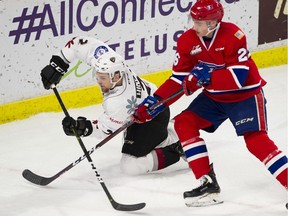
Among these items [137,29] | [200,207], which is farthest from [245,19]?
[200,207]

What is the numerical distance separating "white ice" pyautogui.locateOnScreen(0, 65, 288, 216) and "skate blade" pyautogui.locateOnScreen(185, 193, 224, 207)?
20 mm

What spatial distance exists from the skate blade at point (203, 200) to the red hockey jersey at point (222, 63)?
440mm

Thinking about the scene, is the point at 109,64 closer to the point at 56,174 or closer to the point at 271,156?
the point at 56,174

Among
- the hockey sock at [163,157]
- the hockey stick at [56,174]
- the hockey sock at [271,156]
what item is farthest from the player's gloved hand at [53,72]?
the hockey sock at [271,156]

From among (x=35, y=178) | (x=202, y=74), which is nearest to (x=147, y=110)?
(x=202, y=74)

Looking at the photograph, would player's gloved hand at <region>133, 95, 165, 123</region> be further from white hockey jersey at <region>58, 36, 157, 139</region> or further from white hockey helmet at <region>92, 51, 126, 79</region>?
white hockey helmet at <region>92, 51, 126, 79</region>

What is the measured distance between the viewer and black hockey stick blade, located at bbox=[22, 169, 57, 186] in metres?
4.30

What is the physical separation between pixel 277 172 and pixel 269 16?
Result: 7.91 ft

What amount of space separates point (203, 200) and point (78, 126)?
678mm

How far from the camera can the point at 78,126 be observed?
411 cm

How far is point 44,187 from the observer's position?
4297mm

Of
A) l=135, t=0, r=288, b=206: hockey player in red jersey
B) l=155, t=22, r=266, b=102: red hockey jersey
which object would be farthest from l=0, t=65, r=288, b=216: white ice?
l=155, t=22, r=266, b=102: red hockey jersey

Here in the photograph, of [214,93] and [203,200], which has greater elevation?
[214,93]

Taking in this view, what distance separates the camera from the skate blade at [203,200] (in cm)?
397
